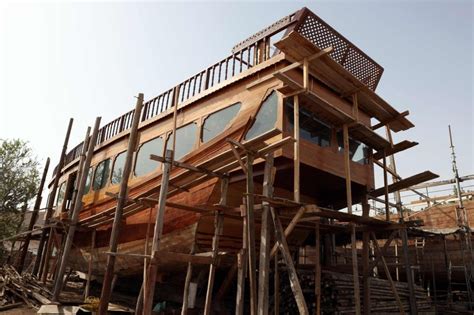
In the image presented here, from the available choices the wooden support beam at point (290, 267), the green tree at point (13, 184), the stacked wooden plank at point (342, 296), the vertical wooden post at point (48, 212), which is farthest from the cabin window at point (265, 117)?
the green tree at point (13, 184)

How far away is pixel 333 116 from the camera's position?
7.31 m

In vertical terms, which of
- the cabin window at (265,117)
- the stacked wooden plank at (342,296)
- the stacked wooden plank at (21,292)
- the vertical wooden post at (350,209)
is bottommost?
the stacked wooden plank at (21,292)

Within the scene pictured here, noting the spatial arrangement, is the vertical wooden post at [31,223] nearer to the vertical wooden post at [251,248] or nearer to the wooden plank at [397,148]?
the vertical wooden post at [251,248]

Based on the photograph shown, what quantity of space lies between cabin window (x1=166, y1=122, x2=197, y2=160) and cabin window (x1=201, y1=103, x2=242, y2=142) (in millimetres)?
392

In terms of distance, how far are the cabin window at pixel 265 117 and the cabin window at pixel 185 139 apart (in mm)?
1913

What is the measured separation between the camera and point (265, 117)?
23.1 feet

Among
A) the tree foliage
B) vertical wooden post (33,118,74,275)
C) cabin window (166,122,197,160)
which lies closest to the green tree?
the tree foliage

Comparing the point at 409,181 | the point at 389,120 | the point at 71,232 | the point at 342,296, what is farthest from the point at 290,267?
the point at 71,232

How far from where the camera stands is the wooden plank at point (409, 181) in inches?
291

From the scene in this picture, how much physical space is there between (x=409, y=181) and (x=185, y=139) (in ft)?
17.7

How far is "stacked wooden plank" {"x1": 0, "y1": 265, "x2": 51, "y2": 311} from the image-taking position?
9.26 m

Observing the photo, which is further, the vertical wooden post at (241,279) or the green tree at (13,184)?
the green tree at (13,184)

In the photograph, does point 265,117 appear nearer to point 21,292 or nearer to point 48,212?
point 21,292

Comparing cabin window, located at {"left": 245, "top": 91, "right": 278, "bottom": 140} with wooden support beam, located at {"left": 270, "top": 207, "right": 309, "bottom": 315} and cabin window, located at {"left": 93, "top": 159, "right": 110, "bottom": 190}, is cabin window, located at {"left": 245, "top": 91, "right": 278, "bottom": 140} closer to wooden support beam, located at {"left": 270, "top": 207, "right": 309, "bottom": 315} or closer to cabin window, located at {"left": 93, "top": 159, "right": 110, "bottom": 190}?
wooden support beam, located at {"left": 270, "top": 207, "right": 309, "bottom": 315}
